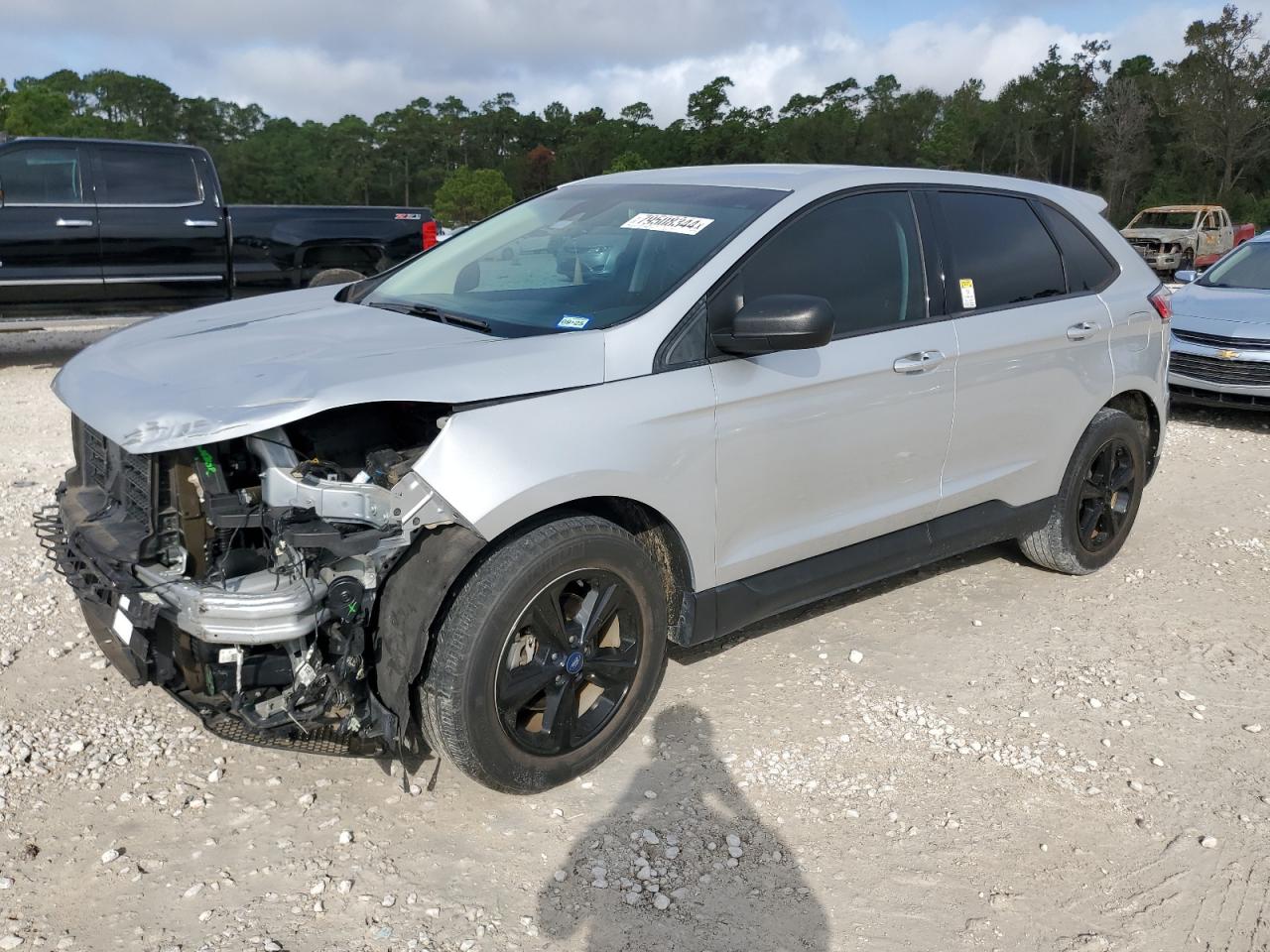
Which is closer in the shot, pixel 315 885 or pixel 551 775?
pixel 315 885

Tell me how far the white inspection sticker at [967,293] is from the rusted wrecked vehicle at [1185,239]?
20768 mm

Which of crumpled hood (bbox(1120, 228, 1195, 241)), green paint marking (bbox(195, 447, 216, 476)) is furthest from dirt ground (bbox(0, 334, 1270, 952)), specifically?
crumpled hood (bbox(1120, 228, 1195, 241))

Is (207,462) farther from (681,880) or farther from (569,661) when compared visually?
(681,880)

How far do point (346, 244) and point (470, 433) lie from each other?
7970 millimetres

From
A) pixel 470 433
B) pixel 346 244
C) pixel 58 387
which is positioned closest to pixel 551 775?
pixel 470 433

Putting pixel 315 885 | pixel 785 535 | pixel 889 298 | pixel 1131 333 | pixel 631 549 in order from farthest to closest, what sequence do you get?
pixel 1131 333, pixel 889 298, pixel 785 535, pixel 631 549, pixel 315 885

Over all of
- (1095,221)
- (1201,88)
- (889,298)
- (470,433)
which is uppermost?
(1201,88)

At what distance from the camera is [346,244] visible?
10.3 metres

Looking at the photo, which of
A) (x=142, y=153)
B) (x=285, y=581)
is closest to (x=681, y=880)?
(x=285, y=581)

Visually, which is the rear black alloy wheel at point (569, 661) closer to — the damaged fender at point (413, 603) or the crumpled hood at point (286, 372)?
the damaged fender at point (413, 603)

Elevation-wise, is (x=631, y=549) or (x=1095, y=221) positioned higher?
(x=1095, y=221)

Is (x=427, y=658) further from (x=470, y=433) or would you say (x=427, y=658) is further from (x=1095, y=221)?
(x=1095, y=221)

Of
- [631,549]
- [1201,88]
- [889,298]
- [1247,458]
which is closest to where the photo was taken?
[631,549]

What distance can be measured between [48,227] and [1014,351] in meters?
8.47
